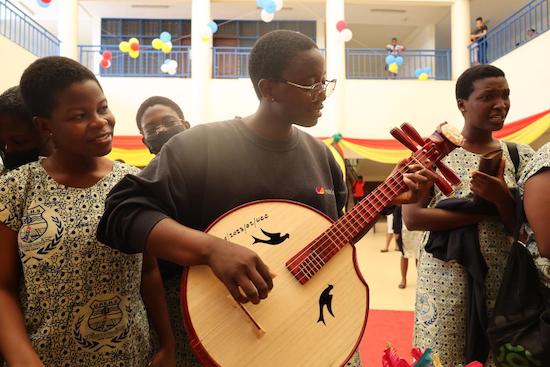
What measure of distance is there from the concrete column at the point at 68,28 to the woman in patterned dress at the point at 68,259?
10.2 m

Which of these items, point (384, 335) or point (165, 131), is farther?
point (384, 335)

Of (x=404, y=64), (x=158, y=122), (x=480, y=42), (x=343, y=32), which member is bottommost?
(x=158, y=122)

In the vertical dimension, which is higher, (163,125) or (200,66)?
(200,66)

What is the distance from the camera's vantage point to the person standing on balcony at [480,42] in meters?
10.4

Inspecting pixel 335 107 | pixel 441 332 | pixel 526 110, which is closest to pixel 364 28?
pixel 335 107

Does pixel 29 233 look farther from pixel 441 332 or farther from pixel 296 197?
pixel 441 332

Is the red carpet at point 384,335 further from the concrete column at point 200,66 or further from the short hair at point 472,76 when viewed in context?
the concrete column at point 200,66

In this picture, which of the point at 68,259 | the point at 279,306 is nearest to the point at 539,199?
the point at 279,306

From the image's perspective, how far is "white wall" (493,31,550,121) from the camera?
7.73 meters

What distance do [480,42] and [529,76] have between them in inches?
113

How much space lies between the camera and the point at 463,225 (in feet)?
5.64

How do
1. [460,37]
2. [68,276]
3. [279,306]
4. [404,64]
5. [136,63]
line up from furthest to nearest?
1. [404,64]
2. [136,63]
3. [460,37]
4. [68,276]
5. [279,306]

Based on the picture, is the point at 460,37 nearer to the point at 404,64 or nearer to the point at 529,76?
the point at 529,76

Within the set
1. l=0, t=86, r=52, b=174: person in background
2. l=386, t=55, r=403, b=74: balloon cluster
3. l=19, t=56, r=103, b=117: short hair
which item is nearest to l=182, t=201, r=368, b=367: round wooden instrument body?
l=19, t=56, r=103, b=117: short hair
